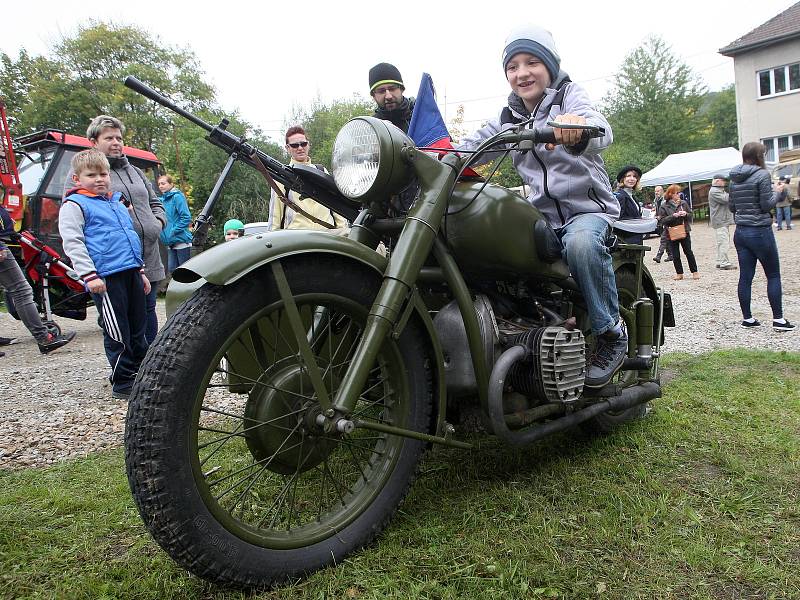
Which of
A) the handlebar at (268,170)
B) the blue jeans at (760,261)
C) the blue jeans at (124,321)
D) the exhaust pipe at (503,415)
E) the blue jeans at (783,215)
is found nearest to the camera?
the exhaust pipe at (503,415)

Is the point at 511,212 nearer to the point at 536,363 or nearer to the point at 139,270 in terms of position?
the point at 536,363

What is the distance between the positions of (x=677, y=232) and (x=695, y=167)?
17897 mm

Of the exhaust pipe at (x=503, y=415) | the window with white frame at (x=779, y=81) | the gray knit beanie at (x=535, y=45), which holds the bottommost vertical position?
the exhaust pipe at (x=503, y=415)

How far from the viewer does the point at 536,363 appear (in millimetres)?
2404

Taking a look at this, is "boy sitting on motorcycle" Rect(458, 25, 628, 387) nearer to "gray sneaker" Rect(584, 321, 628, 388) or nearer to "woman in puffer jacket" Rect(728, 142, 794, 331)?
"gray sneaker" Rect(584, 321, 628, 388)

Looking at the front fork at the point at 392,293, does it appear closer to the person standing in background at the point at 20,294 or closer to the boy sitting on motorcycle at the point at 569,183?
the boy sitting on motorcycle at the point at 569,183

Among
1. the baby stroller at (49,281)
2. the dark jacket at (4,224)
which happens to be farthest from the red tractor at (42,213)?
the dark jacket at (4,224)

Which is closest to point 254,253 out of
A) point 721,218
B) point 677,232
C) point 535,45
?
point 535,45

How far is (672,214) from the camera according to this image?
1070 cm

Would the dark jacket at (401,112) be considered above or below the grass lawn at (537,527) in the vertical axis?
above

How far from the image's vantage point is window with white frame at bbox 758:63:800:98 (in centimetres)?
2900

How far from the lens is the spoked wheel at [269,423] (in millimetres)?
1606

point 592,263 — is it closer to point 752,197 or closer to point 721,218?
point 752,197

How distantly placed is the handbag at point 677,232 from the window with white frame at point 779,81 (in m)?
25.1
